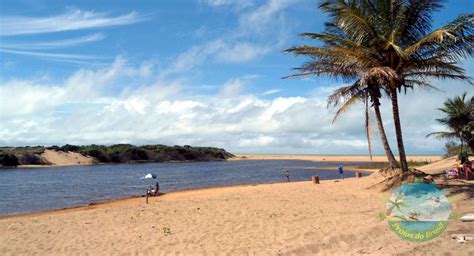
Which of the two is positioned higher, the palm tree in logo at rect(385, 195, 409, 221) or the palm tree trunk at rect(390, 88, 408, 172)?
the palm tree trunk at rect(390, 88, 408, 172)

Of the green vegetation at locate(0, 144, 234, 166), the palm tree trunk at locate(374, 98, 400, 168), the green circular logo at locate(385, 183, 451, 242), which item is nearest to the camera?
the green circular logo at locate(385, 183, 451, 242)

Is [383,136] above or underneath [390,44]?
underneath

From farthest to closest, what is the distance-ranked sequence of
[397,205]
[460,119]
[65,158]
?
[65,158] < [460,119] < [397,205]

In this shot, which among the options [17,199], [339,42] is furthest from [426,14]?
[17,199]

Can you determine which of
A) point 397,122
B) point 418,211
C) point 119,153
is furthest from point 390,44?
point 119,153

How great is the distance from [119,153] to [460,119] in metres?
81.3

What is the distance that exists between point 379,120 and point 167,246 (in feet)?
37.6

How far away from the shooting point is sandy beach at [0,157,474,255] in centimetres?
758

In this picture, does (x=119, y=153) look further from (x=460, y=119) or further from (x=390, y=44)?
(x=390, y=44)

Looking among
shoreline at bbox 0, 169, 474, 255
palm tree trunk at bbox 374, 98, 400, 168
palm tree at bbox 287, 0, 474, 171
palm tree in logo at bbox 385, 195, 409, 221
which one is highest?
palm tree at bbox 287, 0, 474, 171

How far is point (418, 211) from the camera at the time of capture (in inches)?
388

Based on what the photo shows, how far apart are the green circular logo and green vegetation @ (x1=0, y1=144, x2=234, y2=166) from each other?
8056cm

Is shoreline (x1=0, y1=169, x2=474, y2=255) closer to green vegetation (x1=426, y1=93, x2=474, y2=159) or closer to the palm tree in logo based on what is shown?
the palm tree in logo

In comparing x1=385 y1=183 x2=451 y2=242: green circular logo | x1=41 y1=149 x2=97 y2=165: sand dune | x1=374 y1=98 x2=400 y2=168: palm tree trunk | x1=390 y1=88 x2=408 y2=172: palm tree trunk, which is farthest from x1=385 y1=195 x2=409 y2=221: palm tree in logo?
x1=41 y1=149 x2=97 y2=165: sand dune
